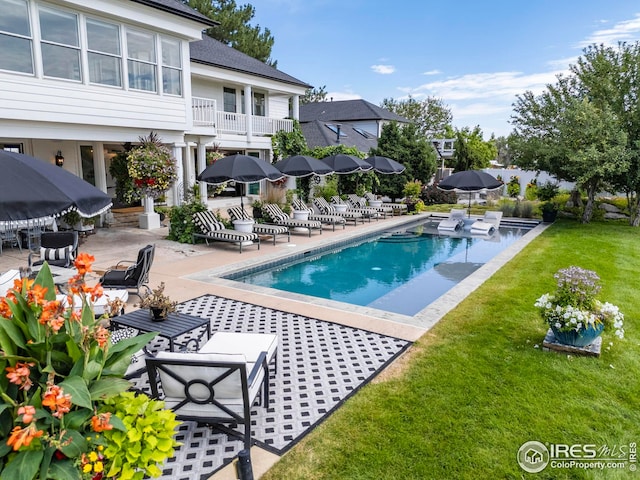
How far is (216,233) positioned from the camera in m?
13.3

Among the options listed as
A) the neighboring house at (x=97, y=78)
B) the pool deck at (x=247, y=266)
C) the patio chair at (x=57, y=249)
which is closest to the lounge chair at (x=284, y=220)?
the pool deck at (x=247, y=266)

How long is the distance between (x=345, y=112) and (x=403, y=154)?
11.7m

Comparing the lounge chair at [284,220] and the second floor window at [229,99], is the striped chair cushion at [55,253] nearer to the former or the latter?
the lounge chair at [284,220]

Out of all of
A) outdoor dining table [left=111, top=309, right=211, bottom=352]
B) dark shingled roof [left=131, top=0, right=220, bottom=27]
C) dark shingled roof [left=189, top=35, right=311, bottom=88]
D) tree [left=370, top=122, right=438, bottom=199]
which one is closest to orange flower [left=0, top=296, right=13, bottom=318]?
outdoor dining table [left=111, top=309, right=211, bottom=352]

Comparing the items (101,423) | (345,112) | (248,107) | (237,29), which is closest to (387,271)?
(101,423)

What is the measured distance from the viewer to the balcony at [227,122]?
18.9 m

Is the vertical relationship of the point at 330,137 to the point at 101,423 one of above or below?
above

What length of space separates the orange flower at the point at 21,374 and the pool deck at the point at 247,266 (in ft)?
5.93

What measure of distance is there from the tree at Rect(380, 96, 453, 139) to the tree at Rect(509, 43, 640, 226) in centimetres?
3070

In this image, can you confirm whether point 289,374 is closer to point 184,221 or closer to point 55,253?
point 55,253

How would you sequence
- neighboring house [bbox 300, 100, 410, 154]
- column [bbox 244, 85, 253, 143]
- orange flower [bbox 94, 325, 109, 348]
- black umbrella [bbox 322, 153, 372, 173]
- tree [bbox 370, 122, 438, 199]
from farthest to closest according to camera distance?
neighboring house [bbox 300, 100, 410, 154] < tree [bbox 370, 122, 438, 199] < column [bbox 244, 85, 253, 143] < black umbrella [bbox 322, 153, 372, 173] < orange flower [bbox 94, 325, 109, 348]

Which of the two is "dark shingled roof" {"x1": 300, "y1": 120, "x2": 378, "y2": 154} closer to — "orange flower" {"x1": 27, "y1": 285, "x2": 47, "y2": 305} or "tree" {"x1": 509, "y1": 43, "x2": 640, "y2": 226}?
"tree" {"x1": 509, "y1": 43, "x2": 640, "y2": 226}

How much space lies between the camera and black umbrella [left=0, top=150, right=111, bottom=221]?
444cm

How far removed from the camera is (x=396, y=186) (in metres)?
26.1
